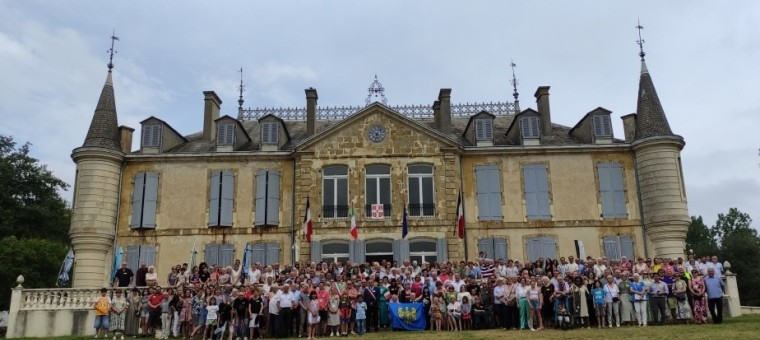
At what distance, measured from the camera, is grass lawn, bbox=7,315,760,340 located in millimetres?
13023

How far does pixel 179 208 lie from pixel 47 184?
17901mm

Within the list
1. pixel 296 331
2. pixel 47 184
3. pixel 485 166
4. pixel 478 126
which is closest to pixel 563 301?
pixel 296 331

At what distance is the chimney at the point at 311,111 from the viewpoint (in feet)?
85.4

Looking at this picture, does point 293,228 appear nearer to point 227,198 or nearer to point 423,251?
point 227,198

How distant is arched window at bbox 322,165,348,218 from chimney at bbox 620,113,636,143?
11.1m

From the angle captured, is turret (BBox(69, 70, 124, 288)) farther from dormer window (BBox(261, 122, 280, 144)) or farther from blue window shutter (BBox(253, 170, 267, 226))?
dormer window (BBox(261, 122, 280, 144))

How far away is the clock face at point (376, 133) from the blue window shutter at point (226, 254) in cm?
660

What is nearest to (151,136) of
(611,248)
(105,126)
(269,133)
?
(105,126)

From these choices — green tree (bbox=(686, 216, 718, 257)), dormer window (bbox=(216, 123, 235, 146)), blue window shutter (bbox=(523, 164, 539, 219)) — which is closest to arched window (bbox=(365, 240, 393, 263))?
blue window shutter (bbox=(523, 164, 539, 219))

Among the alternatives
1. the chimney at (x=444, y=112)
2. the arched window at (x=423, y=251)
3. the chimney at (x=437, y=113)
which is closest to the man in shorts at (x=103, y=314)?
the arched window at (x=423, y=251)

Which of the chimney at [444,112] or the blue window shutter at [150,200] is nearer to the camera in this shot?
the blue window shutter at [150,200]

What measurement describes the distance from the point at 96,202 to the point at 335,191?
864cm

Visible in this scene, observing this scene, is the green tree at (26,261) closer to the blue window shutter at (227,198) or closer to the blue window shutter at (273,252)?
the blue window shutter at (227,198)

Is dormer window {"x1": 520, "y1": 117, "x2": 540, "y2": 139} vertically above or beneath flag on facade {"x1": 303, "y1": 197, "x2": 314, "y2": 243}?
above
